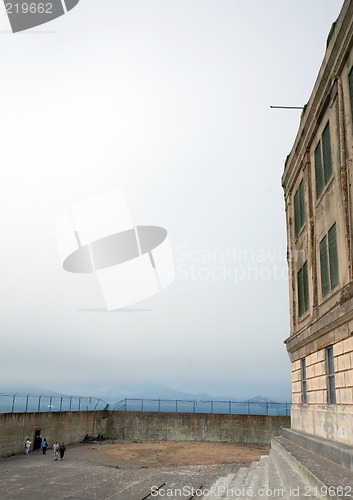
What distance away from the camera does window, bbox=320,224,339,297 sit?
57.6 feet

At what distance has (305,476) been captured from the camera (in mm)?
12977

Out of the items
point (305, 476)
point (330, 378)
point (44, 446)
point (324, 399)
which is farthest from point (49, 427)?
point (305, 476)

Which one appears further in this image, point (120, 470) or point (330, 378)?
point (120, 470)

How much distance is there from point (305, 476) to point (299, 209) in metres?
14.5

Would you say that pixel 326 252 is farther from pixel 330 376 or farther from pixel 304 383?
pixel 304 383

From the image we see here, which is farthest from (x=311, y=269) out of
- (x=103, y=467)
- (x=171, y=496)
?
(x=103, y=467)

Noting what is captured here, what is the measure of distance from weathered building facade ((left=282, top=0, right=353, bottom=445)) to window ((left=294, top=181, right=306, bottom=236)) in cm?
5

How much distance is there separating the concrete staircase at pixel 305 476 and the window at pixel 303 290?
619 centimetres

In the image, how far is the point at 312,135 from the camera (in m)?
21.0

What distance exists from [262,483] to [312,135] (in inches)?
579

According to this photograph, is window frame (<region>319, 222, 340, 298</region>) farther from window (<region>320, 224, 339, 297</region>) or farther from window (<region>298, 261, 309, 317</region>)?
window (<region>298, 261, 309, 317</region>)

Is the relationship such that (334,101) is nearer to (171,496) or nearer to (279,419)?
(171,496)

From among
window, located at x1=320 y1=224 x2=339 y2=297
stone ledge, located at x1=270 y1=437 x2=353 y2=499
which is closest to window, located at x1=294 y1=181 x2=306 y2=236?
window, located at x1=320 y1=224 x2=339 y2=297

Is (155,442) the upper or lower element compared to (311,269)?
lower
